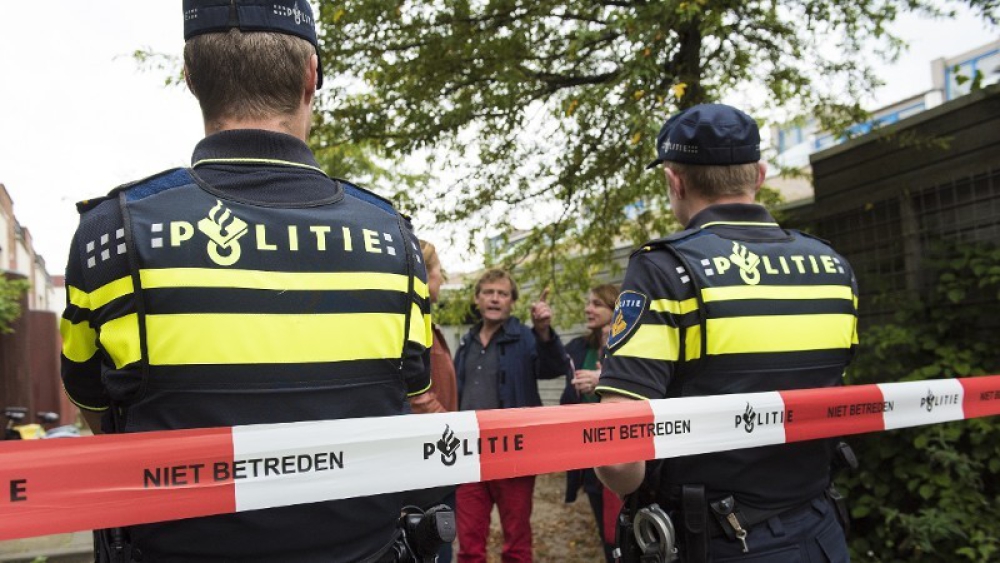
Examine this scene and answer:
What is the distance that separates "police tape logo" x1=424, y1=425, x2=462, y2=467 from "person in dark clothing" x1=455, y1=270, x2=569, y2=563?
3335 mm

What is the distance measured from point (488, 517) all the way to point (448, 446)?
356 centimetres

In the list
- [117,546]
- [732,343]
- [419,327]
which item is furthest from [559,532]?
[117,546]

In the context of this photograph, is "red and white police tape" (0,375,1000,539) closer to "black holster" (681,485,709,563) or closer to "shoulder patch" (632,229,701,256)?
"black holster" (681,485,709,563)

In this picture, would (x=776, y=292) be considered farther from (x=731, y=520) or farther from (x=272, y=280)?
(x=272, y=280)

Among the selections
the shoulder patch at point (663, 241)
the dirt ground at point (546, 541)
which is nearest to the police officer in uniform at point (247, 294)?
the shoulder patch at point (663, 241)

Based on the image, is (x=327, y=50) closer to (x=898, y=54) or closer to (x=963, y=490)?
(x=898, y=54)

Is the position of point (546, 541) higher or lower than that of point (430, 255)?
lower

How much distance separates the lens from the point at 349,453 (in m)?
1.45

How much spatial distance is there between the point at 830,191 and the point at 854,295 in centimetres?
404

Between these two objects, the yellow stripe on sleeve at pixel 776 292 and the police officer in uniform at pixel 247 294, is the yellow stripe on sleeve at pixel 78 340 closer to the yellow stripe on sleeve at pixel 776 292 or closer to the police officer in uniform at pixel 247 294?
the police officer in uniform at pixel 247 294

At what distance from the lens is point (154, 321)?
4.16ft

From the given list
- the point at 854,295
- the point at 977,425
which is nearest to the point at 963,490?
the point at 977,425

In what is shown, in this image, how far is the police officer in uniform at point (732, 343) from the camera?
1984mm

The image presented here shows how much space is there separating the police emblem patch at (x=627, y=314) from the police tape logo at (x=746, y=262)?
30 cm
